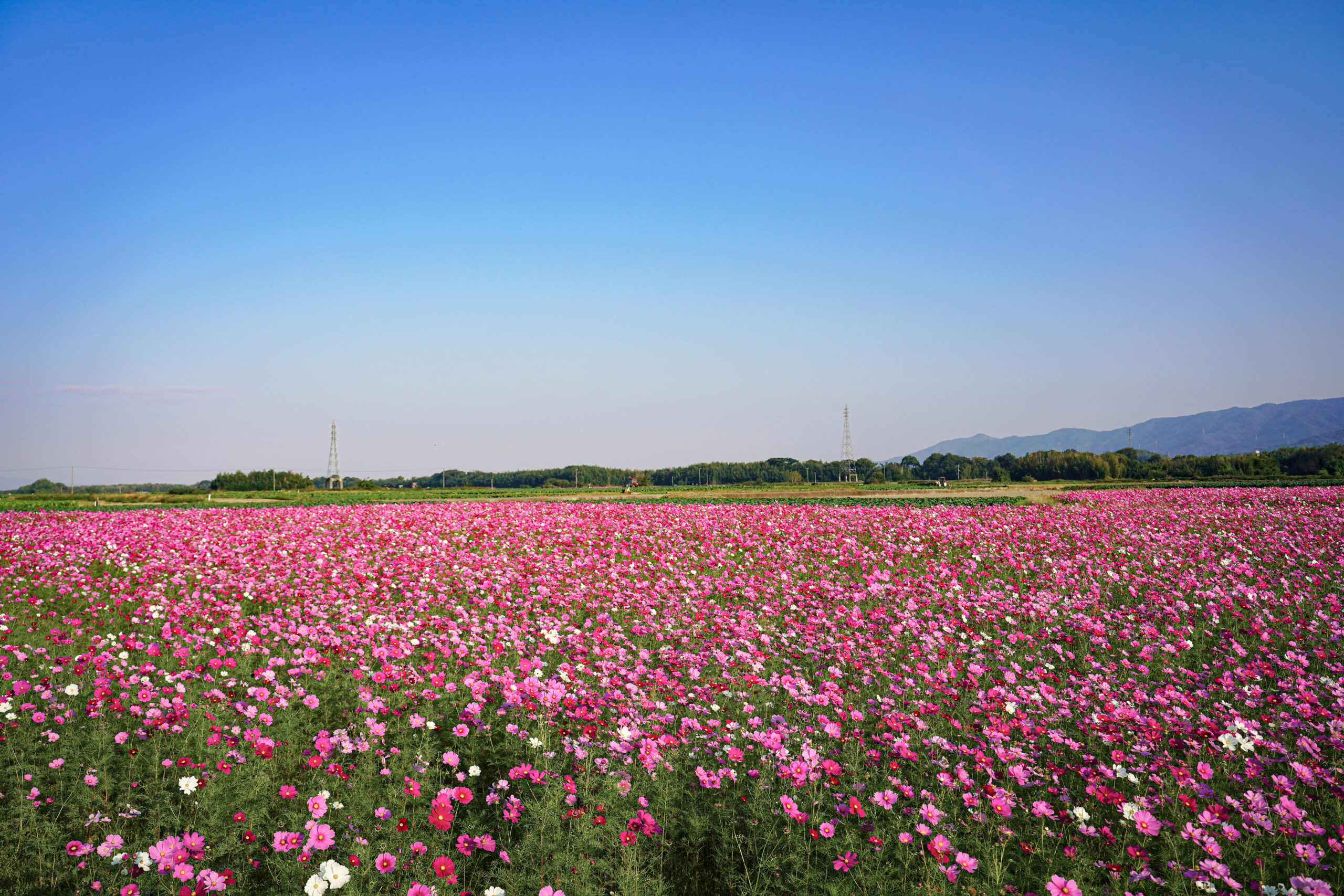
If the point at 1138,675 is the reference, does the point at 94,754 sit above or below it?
above

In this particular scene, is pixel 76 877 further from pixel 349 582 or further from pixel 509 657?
pixel 349 582

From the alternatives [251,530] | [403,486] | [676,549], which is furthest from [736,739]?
[403,486]

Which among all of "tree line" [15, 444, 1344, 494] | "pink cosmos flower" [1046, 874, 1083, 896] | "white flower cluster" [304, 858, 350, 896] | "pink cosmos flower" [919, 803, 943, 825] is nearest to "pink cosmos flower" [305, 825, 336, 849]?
"white flower cluster" [304, 858, 350, 896]

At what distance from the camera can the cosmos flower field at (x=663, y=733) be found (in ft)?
10.3

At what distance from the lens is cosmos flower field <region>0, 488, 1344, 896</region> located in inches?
124

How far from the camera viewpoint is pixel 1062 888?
2875 millimetres

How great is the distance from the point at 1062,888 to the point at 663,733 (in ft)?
7.34

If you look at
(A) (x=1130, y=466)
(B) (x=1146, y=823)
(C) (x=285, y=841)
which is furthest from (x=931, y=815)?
(A) (x=1130, y=466)

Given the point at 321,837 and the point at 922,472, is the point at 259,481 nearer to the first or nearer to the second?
the point at 321,837

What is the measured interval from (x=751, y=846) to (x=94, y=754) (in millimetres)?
4104

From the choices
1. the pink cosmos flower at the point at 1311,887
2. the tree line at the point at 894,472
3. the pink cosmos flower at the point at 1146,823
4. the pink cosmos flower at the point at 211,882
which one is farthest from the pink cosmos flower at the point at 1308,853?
the tree line at the point at 894,472

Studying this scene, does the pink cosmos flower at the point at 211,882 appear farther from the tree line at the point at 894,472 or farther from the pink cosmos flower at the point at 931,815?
the tree line at the point at 894,472

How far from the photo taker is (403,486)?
3477 inches

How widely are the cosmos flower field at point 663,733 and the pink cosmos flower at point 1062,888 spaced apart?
1 centimetres
